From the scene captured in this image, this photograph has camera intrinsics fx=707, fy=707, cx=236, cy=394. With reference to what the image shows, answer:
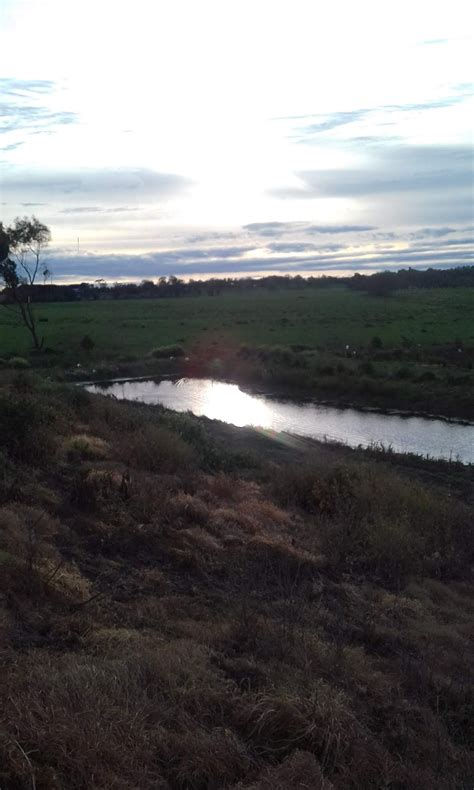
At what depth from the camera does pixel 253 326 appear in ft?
205

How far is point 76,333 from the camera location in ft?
195

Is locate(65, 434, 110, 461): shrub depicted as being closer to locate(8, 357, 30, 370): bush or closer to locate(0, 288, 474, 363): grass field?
locate(8, 357, 30, 370): bush

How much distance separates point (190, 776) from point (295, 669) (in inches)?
56.1

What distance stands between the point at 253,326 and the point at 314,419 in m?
33.6

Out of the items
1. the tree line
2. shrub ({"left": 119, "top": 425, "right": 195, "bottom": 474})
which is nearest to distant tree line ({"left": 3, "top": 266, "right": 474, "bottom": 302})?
the tree line

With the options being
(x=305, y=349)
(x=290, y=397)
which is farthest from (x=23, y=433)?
(x=305, y=349)

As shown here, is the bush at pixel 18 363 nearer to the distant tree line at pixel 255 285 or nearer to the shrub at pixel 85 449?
the shrub at pixel 85 449

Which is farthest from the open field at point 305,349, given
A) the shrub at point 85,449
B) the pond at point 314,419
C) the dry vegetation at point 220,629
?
the dry vegetation at point 220,629

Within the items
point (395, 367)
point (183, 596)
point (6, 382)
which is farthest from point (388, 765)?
point (395, 367)

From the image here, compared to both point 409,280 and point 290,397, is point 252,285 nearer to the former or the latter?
point 409,280

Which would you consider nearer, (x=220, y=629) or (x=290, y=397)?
(x=220, y=629)

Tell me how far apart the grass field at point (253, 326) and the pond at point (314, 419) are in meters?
Result: 10.6

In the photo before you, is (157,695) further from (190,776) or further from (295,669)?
(295,669)

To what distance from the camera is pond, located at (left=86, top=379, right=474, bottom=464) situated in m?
24.4
